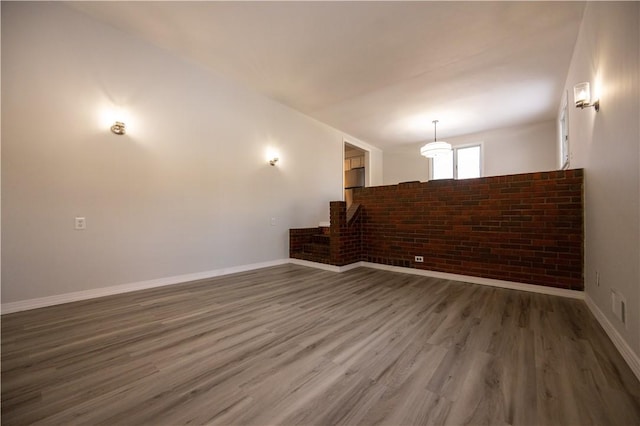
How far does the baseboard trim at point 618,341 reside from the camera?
141cm

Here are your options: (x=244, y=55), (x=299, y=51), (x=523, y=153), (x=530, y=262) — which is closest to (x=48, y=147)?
(x=244, y=55)

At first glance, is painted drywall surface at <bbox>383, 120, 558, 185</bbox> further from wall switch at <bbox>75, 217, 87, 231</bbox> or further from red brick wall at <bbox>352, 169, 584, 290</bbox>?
wall switch at <bbox>75, 217, 87, 231</bbox>

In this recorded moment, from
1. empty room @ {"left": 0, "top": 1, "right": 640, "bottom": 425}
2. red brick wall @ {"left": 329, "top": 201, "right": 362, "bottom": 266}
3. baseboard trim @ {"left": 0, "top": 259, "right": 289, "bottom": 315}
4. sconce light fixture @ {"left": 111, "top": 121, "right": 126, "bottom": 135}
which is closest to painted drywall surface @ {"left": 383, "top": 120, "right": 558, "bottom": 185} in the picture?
empty room @ {"left": 0, "top": 1, "right": 640, "bottom": 425}

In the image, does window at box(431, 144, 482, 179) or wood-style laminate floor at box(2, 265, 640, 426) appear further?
window at box(431, 144, 482, 179)

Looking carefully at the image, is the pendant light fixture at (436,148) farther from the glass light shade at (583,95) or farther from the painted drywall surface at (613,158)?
the glass light shade at (583,95)

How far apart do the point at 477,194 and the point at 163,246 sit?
13.7 ft

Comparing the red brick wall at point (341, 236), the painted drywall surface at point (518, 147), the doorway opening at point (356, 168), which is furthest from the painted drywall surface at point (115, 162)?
the painted drywall surface at point (518, 147)

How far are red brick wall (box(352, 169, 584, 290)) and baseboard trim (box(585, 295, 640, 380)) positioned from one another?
0.73m

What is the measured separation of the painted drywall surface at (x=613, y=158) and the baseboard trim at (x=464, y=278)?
278mm

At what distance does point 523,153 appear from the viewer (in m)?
5.84

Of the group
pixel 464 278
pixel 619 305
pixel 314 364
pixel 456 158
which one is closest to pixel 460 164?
pixel 456 158

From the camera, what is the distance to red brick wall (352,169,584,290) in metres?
2.82

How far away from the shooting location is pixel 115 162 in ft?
9.52

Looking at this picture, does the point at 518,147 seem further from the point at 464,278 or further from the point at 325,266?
the point at 325,266
